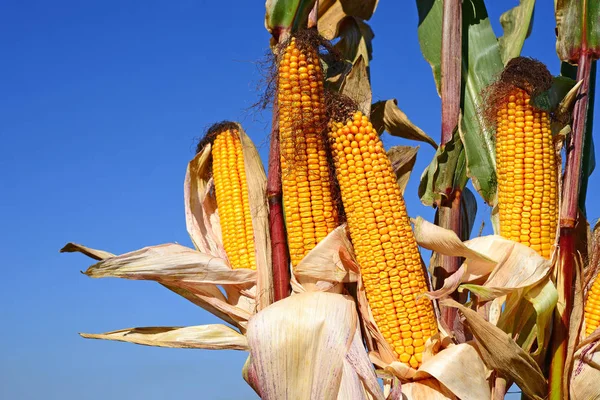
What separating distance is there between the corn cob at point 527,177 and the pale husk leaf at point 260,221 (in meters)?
1.12

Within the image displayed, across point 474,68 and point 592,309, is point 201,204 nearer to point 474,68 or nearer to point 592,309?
point 474,68

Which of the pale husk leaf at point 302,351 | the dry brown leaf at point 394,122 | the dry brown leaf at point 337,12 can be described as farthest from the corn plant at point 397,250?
the dry brown leaf at point 337,12

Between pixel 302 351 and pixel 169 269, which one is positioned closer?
pixel 302 351

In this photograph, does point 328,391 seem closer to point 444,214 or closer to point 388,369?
point 388,369

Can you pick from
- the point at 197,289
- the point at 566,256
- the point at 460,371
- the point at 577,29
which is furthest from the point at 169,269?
the point at 577,29

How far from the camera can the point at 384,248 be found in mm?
3174

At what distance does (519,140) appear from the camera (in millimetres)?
3383

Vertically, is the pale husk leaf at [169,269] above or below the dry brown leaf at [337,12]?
below

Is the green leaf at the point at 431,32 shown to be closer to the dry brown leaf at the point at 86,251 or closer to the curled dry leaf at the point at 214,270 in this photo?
the curled dry leaf at the point at 214,270

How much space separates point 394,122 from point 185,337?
65.6 inches

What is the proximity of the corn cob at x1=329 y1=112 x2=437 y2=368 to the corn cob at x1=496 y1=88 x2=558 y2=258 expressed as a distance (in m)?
0.51

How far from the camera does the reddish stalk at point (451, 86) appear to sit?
3.69 metres

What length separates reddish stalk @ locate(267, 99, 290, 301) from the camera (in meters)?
3.47

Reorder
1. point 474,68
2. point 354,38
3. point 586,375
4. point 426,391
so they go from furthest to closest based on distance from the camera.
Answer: point 354,38, point 474,68, point 586,375, point 426,391
